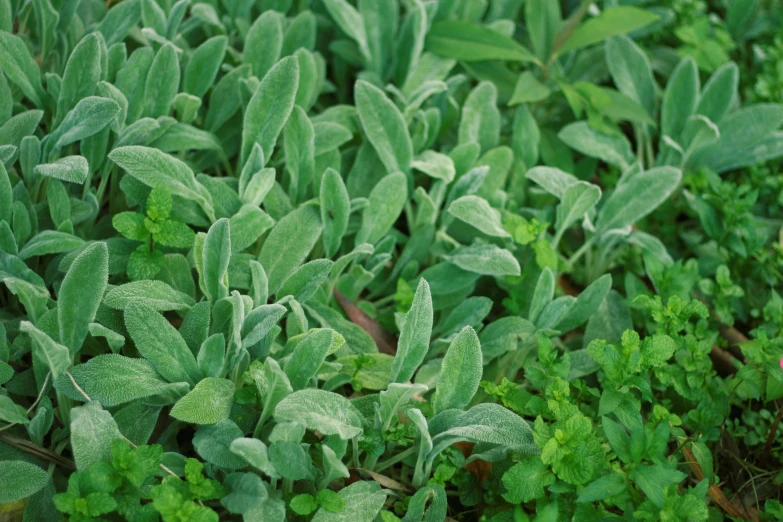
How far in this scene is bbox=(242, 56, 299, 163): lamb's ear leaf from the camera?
1.66m

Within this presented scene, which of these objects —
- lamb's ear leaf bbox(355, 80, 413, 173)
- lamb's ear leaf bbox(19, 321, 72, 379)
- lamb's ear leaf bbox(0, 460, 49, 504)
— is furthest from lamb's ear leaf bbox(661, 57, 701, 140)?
lamb's ear leaf bbox(0, 460, 49, 504)

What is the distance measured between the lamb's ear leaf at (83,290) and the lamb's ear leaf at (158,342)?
0.07 m

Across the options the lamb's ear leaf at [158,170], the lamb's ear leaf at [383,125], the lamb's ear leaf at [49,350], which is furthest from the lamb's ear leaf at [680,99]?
the lamb's ear leaf at [49,350]

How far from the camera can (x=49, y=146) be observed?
5.24 ft

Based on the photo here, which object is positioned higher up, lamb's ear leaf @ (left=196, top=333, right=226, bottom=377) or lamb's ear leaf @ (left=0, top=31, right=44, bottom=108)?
lamb's ear leaf @ (left=0, top=31, right=44, bottom=108)

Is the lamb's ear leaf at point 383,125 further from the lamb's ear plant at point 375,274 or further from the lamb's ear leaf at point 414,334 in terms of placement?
the lamb's ear leaf at point 414,334

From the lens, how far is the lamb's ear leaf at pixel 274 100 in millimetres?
1655

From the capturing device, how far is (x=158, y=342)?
1342 millimetres

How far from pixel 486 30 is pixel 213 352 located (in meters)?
1.24

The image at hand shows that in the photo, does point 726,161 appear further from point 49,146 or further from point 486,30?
point 49,146

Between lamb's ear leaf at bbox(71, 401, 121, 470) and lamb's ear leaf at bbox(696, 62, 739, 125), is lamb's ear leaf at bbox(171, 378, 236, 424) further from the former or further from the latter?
lamb's ear leaf at bbox(696, 62, 739, 125)

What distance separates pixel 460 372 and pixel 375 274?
402 millimetres

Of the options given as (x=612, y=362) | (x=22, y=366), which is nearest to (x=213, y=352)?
(x=22, y=366)

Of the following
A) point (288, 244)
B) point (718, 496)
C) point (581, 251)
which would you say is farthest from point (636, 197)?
point (288, 244)
